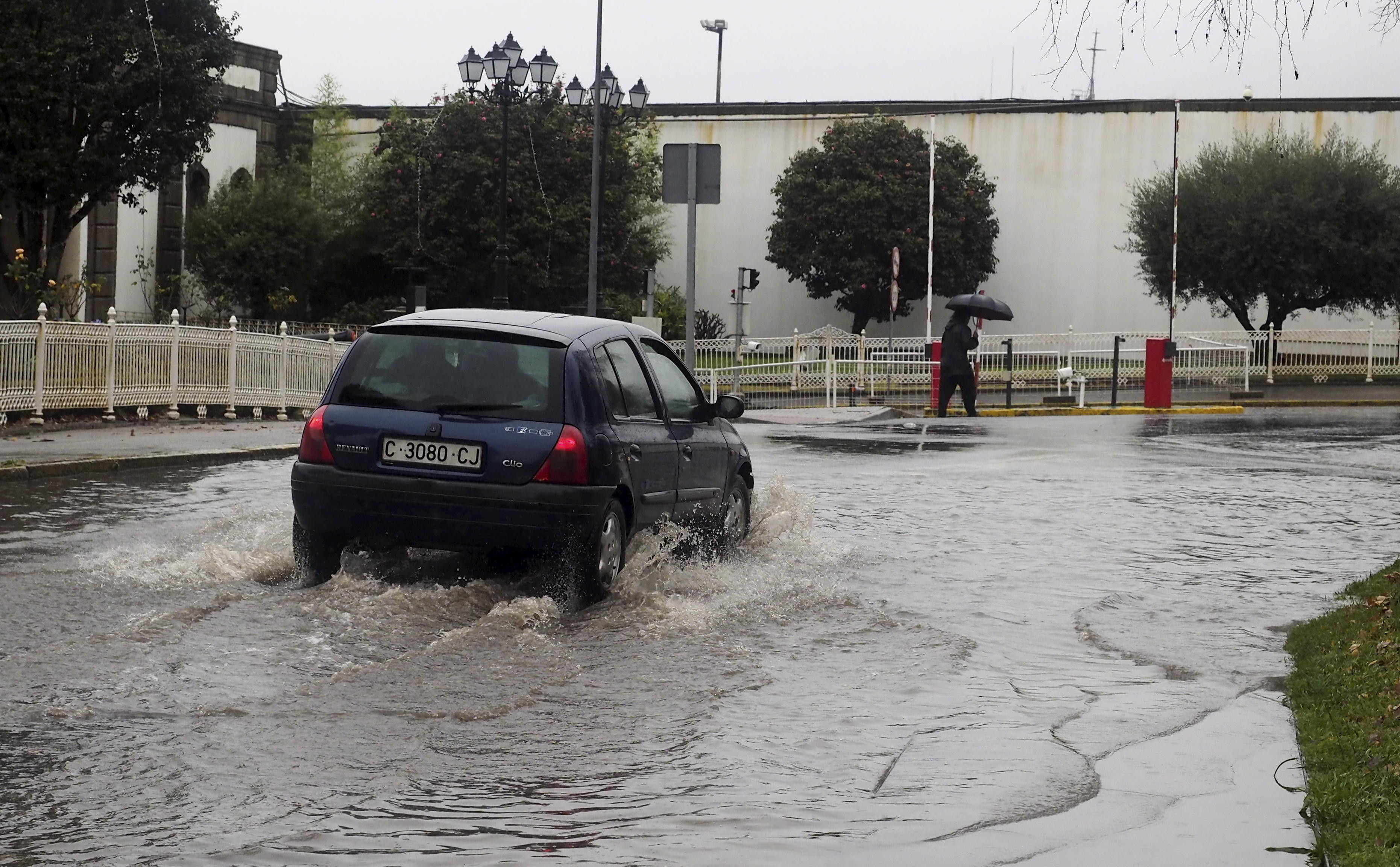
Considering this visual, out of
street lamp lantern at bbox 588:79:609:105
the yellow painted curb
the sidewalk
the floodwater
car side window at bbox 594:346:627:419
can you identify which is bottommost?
the floodwater

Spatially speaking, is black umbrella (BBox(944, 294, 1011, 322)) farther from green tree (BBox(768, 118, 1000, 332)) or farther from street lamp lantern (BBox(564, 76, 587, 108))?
green tree (BBox(768, 118, 1000, 332))

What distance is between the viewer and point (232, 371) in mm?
23906

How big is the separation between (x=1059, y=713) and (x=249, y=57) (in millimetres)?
47034

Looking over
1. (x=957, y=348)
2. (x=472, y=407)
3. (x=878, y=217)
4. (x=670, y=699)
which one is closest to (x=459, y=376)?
(x=472, y=407)

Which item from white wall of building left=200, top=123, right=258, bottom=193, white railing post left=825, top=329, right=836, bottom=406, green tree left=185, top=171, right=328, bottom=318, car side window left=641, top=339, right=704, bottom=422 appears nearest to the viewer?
car side window left=641, top=339, right=704, bottom=422

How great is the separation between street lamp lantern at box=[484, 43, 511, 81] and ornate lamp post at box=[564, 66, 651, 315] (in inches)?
65.5

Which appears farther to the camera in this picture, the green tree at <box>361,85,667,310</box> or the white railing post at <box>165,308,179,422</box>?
the green tree at <box>361,85,667,310</box>

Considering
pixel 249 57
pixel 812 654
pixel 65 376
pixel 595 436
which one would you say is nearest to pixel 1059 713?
pixel 812 654

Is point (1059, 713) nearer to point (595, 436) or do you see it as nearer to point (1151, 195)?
point (595, 436)

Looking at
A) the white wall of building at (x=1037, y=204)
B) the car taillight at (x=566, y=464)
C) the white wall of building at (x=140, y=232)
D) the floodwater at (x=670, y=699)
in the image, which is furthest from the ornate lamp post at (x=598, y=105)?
the white wall of building at (x=1037, y=204)

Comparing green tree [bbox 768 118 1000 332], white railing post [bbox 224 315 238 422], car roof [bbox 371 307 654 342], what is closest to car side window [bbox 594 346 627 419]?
car roof [bbox 371 307 654 342]

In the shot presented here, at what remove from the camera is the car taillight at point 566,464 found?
7992 mm

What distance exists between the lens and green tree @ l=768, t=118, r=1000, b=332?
54312mm

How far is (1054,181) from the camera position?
57.0 m
